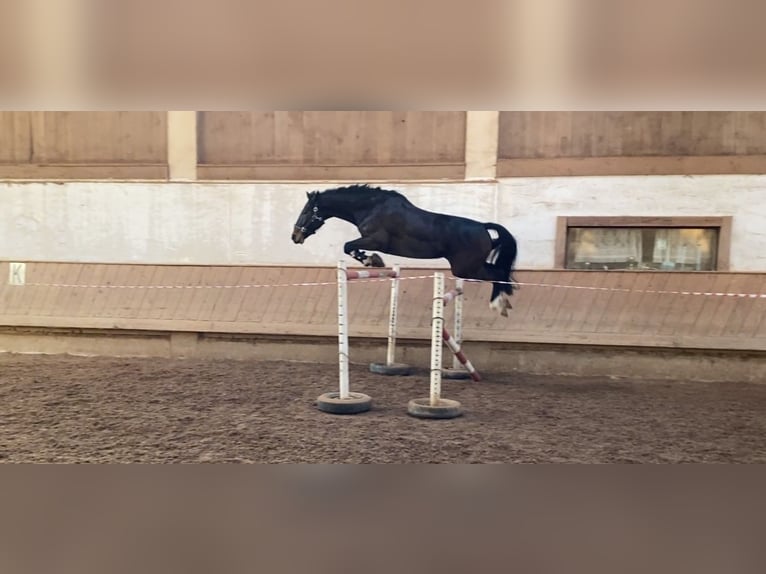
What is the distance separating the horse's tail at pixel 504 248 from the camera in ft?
18.9

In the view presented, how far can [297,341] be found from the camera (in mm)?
6156

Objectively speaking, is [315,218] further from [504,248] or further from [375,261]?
[504,248]

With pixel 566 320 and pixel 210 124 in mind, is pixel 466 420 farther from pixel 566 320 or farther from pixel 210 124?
pixel 210 124

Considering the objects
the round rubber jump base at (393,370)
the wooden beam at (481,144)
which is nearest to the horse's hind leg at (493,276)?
the wooden beam at (481,144)

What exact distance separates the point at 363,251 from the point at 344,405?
240cm

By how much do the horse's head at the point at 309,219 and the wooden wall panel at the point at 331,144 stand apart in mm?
447

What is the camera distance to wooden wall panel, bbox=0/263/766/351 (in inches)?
A: 216

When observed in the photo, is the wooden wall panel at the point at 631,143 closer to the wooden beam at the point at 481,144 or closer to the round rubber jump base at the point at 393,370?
the wooden beam at the point at 481,144

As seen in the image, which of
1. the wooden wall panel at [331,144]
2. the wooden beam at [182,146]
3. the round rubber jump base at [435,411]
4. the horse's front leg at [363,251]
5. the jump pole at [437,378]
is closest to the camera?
the jump pole at [437,378]

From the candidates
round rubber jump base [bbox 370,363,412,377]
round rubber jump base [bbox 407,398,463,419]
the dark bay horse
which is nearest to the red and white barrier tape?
the dark bay horse

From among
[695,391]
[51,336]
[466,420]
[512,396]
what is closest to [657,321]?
[695,391]

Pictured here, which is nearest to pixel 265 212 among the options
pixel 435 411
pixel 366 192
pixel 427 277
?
pixel 366 192

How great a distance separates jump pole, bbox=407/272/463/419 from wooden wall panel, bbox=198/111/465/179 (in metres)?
2.67

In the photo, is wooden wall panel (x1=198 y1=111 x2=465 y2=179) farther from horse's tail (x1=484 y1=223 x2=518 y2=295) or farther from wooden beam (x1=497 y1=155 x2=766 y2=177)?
horse's tail (x1=484 y1=223 x2=518 y2=295)
